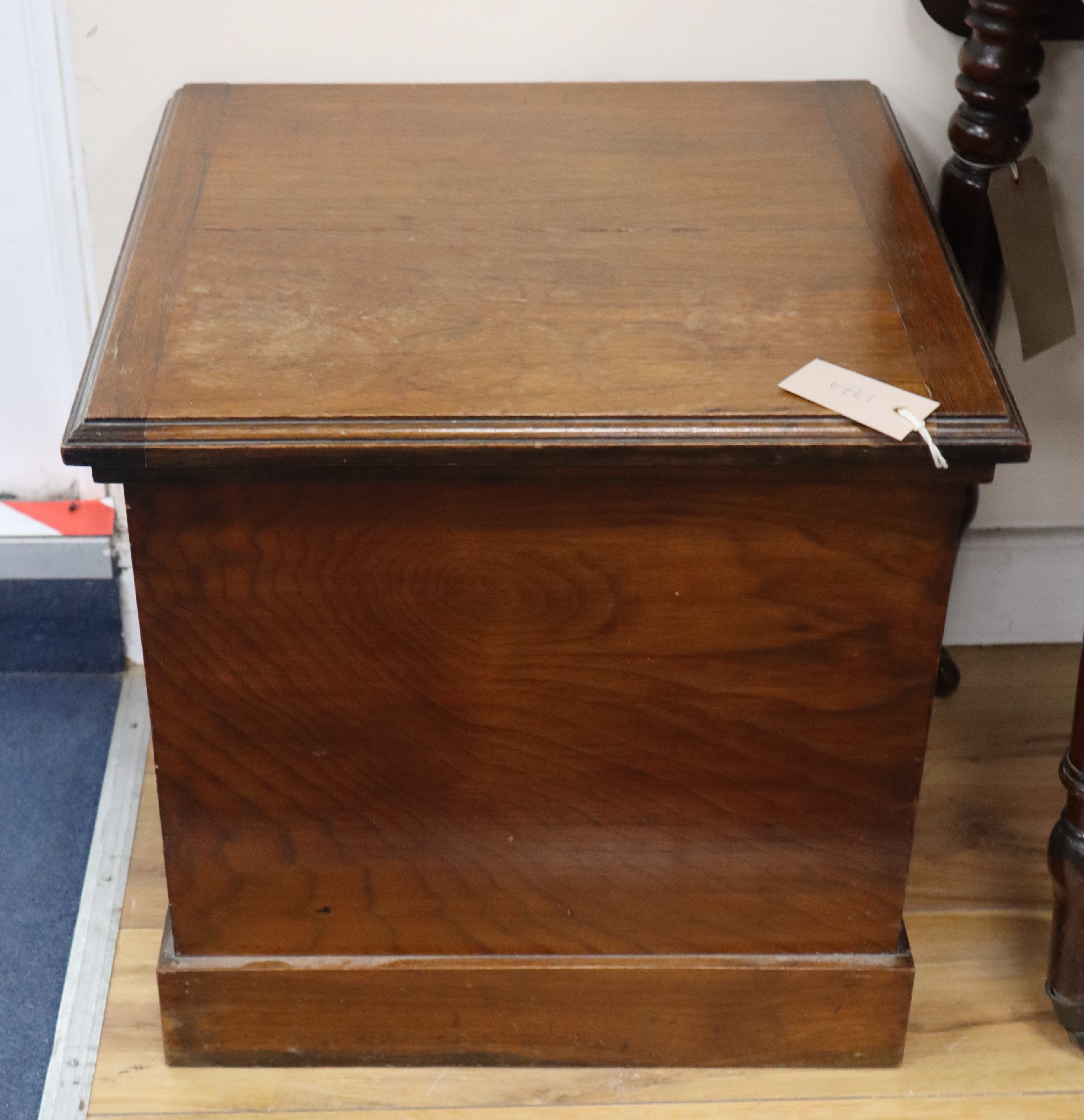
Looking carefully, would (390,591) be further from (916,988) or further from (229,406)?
(916,988)

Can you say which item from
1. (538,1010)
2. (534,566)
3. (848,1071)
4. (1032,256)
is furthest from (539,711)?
(1032,256)

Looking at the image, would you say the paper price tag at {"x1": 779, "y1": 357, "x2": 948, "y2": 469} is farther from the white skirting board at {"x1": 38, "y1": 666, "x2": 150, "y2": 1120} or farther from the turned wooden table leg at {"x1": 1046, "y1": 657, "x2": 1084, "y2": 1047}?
the white skirting board at {"x1": 38, "y1": 666, "x2": 150, "y2": 1120}

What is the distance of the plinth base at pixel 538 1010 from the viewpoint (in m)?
1.14

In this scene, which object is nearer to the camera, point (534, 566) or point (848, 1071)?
point (534, 566)

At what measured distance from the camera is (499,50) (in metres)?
1.33

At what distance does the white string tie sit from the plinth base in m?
0.45

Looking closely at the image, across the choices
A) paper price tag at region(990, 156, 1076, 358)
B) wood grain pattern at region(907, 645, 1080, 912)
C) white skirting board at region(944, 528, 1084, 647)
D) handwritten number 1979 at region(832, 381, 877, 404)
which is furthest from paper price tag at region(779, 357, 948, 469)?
white skirting board at region(944, 528, 1084, 647)

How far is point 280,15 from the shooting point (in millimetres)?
1307

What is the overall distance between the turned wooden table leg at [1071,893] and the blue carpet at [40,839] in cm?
81

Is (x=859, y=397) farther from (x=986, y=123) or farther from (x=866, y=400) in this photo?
(x=986, y=123)

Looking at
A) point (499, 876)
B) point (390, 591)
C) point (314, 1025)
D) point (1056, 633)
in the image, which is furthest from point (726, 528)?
point (1056, 633)

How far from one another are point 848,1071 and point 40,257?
106 cm

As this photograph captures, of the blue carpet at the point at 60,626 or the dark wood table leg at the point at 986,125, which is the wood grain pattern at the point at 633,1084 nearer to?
the blue carpet at the point at 60,626

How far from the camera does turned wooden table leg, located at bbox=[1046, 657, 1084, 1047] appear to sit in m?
1.14
